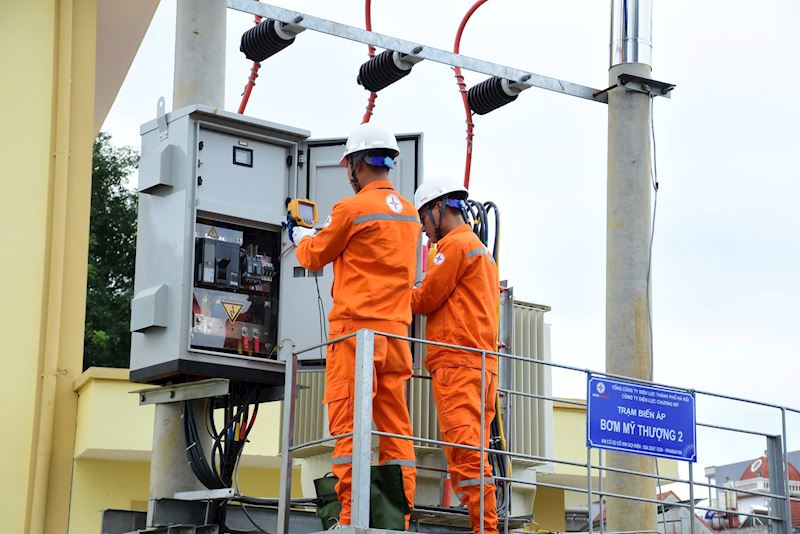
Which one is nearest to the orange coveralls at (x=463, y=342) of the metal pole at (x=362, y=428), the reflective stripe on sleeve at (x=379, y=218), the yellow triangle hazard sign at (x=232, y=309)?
the reflective stripe on sleeve at (x=379, y=218)

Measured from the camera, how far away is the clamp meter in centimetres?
879

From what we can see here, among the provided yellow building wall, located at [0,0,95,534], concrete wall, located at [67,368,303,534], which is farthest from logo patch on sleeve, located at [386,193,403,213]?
concrete wall, located at [67,368,303,534]

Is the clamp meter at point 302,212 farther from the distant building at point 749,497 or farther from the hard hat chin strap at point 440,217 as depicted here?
the distant building at point 749,497

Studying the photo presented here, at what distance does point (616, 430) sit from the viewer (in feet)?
27.2

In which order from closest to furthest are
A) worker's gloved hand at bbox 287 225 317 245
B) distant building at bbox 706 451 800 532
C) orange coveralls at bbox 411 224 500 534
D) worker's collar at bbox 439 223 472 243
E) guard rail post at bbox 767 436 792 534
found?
orange coveralls at bbox 411 224 500 534 < worker's gloved hand at bbox 287 225 317 245 < worker's collar at bbox 439 223 472 243 < guard rail post at bbox 767 436 792 534 < distant building at bbox 706 451 800 532

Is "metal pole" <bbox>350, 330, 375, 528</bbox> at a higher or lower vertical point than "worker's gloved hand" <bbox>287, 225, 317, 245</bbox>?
lower

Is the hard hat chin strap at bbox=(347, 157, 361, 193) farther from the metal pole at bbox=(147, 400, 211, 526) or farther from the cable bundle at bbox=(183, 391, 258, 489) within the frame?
the metal pole at bbox=(147, 400, 211, 526)

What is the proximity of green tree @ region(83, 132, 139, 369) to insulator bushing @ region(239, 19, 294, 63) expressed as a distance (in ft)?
65.1

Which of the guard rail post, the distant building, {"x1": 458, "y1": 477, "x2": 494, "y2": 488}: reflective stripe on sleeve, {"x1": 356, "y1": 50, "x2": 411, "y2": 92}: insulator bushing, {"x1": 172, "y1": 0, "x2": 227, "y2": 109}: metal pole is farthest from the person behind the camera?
{"x1": 356, "y1": 50, "x2": 411, "y2": 92}: insulator bushing

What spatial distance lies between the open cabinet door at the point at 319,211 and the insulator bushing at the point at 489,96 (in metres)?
1.60

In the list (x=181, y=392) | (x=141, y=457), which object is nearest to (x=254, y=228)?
(x=181, y=392)

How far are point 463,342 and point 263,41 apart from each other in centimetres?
345

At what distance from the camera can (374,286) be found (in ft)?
26.2

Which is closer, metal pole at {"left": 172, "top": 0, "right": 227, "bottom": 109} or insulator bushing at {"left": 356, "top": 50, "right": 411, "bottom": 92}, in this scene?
metal pole at {"left": 172, "top": 0, "right": 227, "bottom": 109}
